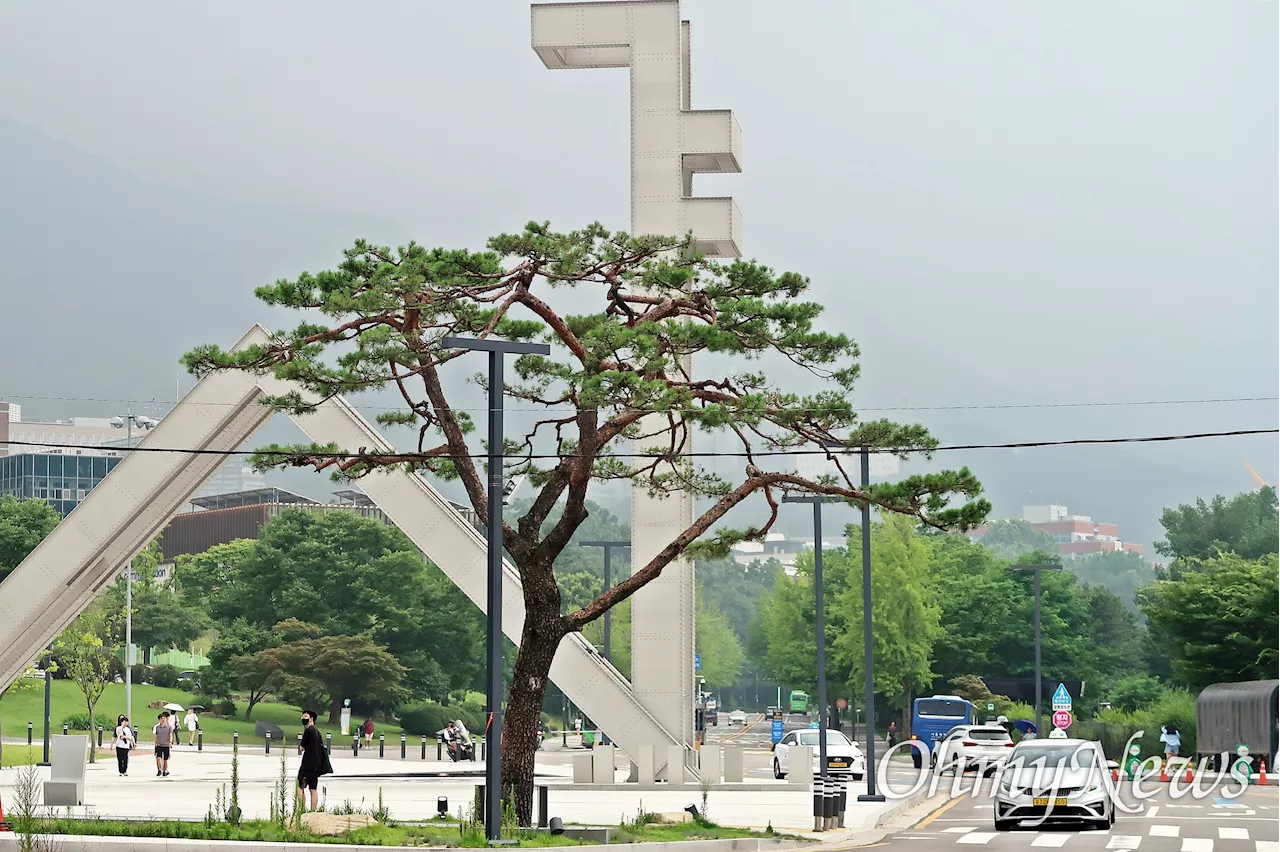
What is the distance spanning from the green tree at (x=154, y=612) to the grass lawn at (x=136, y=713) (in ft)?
Answer: 19.1

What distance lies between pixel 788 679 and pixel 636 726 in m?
73.7

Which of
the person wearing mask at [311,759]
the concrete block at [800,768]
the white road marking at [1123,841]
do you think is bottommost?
the white road marking at [1123,841]

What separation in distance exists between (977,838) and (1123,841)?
7.71 feet

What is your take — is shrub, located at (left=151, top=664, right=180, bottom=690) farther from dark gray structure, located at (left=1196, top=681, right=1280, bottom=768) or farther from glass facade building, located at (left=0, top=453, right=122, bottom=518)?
glass facade building, located at (left=0, top=453, right=122, bottom=518)

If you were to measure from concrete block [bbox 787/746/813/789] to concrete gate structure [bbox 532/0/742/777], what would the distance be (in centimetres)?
344

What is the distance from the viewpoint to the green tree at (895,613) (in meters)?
87.8

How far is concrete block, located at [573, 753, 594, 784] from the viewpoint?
40.6 m

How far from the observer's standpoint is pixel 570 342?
2864 centimetres

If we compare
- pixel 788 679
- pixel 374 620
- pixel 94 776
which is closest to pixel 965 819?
pixel 94 776

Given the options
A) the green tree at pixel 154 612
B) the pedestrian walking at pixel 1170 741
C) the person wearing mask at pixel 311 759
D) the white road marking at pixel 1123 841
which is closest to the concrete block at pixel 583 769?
→ the person wearing mask at pixel 311 759

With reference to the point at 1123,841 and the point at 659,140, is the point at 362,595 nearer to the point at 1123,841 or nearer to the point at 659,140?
the point at 659,140

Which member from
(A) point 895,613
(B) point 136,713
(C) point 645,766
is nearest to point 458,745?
(C) point 645,766

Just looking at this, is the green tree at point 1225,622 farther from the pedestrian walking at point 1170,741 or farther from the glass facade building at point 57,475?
the glass facade building at point 57,475

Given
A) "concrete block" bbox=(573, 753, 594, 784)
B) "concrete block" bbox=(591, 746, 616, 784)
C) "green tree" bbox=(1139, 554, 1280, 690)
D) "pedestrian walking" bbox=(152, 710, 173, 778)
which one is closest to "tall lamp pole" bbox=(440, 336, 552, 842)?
"concrete block" bbox=(591, 746, 616, 784)
